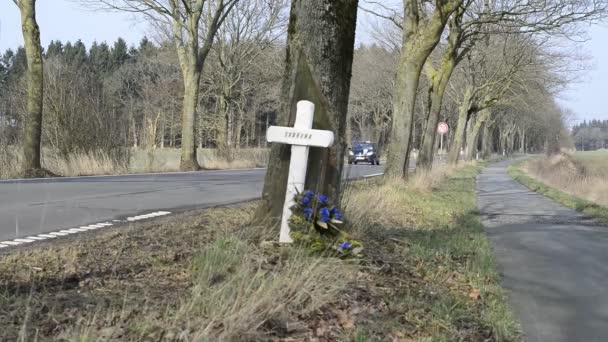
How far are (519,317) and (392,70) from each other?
35.5m

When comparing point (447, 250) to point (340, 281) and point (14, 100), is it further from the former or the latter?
point (14, 100)

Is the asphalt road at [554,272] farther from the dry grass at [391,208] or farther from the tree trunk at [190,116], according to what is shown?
the tree trunk at [190,116]

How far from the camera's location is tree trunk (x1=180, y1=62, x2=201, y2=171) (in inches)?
956

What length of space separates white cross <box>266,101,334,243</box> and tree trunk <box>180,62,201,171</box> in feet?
63.3

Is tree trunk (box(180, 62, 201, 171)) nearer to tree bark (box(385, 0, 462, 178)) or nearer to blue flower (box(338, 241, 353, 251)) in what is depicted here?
tree bark (box(385, 0, 462, 178))

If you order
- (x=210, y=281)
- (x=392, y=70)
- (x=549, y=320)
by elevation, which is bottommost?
(x=549, y=320)

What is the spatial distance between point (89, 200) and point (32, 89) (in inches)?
290

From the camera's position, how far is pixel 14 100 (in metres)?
18.3

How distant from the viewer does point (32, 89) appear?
53.8ft

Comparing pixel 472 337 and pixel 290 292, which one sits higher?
pixel 290 292

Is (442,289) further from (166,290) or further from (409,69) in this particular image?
(409,69)

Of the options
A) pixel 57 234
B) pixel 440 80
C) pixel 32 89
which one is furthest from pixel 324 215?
pixel 440 80

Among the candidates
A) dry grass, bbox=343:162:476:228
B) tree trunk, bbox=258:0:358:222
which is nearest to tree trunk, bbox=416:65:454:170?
dry grass, bbox=343:162:476:228

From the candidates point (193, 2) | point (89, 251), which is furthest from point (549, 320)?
point (193, 2)
